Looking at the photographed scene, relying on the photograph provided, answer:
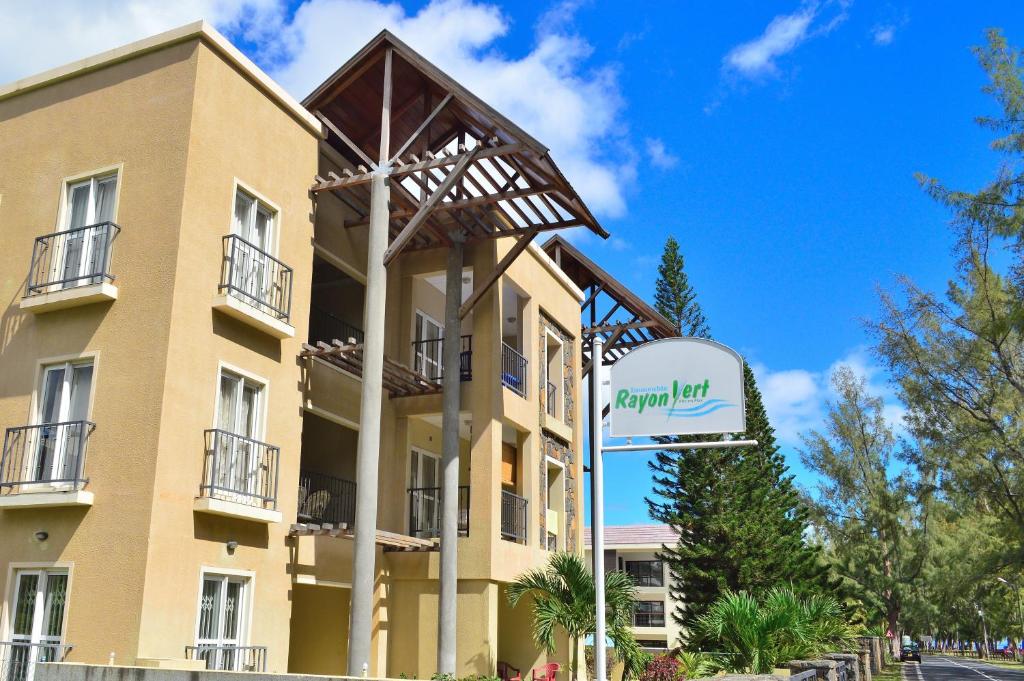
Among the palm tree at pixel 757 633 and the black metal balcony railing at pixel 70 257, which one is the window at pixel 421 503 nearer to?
the palm tree at pixel 757 633

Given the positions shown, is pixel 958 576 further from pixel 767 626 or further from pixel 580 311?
pixel 767 626

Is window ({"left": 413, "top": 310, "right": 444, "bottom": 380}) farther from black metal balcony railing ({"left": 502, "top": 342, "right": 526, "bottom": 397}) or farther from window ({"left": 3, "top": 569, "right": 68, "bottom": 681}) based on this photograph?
window ({"left": 3, "top": 569, "right": 68, "bottom": 681})

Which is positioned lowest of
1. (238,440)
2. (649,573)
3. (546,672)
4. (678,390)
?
(546,672)

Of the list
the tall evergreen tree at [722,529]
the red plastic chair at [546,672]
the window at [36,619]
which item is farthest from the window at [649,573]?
the window at [36,619]

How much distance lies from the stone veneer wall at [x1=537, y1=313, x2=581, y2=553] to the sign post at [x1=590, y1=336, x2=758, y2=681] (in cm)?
1059

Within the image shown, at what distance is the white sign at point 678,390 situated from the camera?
7887 mm

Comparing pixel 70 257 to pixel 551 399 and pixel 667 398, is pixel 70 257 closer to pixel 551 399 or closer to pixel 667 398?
pixel 667 398

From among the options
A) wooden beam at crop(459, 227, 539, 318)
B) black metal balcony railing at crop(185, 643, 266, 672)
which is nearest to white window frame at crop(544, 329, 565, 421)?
wooden beam at crop(459, 227, 539, 318)

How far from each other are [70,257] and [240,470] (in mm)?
3689

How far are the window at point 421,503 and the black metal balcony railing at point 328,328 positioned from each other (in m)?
2.56

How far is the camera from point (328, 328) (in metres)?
17.7

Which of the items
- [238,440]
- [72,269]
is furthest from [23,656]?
[72,269]

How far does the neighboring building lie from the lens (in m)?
42.9

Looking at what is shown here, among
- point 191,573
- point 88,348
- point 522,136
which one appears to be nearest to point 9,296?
point 88,348
